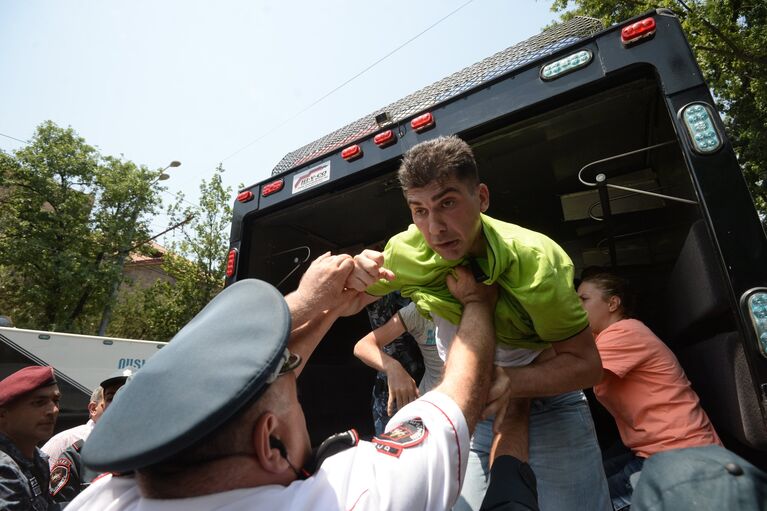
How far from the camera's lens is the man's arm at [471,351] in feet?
3.82

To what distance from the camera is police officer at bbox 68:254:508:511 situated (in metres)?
0.80

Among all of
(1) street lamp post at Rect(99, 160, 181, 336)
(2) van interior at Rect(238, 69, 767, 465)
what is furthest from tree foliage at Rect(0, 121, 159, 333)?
(2) van interior at Rect(238, 69, 767, 465)

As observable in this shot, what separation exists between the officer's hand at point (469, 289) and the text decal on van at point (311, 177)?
92 cm

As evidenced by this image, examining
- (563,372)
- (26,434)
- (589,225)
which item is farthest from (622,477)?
(26,434)

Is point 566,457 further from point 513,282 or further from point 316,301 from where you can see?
point 316,301

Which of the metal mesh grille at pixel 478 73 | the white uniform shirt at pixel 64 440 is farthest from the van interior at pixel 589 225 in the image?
the white uniform shirt at pixel 64 440

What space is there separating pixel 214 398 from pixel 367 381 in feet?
9.64

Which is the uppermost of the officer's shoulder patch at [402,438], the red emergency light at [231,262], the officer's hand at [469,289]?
the red emergency light at [231,262]

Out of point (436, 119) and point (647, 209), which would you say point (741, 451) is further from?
point (436, 119)

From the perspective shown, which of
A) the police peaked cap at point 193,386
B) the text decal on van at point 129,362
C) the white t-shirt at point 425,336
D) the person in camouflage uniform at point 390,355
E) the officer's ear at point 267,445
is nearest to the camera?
the police peaked cap at point 193,386

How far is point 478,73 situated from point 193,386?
2338 millimetres

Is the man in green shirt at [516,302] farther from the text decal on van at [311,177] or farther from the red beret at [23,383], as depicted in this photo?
the red beret at [23,383]

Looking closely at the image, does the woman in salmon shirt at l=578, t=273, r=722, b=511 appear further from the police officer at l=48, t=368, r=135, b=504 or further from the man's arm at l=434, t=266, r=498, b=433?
the police officer at l=48, t=368, r=135, b=504

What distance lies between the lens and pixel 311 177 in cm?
239
